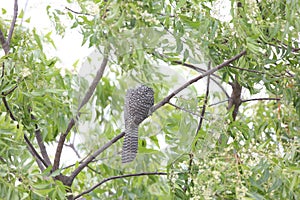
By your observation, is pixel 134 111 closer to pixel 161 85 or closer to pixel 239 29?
pixel 161 85

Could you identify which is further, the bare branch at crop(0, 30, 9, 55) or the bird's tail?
the bare branch at crop(0, 30, 9, 55)

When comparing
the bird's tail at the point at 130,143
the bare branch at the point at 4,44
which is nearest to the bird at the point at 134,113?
the bird's tail at the point at 130,143

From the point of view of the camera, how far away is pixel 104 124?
4.08ft

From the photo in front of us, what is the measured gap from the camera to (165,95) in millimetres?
1256

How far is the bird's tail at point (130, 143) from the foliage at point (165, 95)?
0.07 ft

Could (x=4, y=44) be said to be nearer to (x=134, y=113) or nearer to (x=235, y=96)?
(x=134, y=113)

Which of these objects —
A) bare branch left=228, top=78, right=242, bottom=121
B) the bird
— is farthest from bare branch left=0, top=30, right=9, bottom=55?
bare branch left=228, top=78, right=242, bottom=121

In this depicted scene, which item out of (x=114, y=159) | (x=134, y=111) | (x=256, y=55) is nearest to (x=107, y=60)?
(x=134, y=111)

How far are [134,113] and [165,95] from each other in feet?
0.26

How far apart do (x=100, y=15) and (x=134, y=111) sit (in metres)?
0.19

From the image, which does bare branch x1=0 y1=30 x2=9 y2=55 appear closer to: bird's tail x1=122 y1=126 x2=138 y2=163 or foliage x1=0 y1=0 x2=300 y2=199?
foliage x1=0 y1=0 x2=300 y2=199

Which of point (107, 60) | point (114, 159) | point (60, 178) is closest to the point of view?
point (107, 60)

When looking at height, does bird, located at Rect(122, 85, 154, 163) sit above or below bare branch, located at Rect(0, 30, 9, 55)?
below

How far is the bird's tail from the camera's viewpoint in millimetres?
1238
